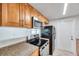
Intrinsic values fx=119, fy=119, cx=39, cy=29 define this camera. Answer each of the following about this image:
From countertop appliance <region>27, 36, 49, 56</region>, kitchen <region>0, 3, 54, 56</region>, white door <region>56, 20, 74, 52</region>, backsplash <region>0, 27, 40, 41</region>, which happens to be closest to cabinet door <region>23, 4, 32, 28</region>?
kitchen <region>0, 3, 54, 56</region>

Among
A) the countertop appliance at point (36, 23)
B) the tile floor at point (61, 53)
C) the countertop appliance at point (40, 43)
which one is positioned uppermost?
the countertop appliance at point (36, 23)

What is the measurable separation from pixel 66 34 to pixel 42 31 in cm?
31

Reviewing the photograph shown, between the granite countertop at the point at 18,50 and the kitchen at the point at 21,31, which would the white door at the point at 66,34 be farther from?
the granite countertop at the point at 18,50

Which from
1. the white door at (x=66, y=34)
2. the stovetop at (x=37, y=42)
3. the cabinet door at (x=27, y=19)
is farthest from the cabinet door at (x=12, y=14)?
the white door at (x=66, y=34)

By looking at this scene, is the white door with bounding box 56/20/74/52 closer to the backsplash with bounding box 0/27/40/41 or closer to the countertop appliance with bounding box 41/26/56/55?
the countertop appliance with bounding box 41/26/56/55

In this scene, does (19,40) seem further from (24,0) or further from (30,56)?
(24,0)

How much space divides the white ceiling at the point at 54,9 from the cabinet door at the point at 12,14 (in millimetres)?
226

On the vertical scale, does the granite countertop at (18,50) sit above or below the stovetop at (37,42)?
below

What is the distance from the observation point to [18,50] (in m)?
1.45

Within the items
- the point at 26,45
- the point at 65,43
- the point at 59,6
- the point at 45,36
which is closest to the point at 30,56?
the point at 26,45

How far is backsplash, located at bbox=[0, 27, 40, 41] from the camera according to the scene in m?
1.25

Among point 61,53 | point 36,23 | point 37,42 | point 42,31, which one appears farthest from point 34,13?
point 61,53

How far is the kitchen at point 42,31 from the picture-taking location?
4.69 feet

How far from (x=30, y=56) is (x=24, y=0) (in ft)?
2.26
